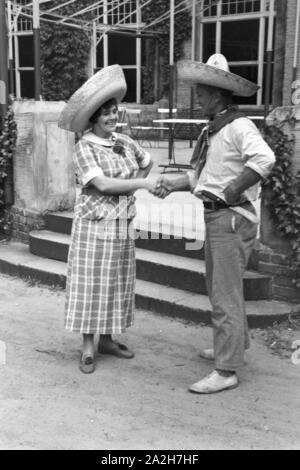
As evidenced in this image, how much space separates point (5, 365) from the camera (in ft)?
13.2

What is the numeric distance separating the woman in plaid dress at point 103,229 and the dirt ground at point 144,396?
0.99 ft

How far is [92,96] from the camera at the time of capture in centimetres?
356

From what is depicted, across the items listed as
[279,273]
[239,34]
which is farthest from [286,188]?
[239,34]

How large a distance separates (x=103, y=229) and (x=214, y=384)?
3.77 ft

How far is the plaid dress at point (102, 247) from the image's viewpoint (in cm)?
369

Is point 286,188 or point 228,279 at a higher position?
point 286,188

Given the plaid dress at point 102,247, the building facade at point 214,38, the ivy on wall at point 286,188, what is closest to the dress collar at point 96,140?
the plaid dress at point 102,247

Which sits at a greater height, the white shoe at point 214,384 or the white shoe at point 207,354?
the white shoe at point 214,384

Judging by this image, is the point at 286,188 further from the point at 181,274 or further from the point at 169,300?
the point at 169,300

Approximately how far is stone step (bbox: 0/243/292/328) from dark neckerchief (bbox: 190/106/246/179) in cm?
131

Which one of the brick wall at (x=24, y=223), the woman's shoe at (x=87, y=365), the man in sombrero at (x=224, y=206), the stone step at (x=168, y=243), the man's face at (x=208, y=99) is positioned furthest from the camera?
the brick wall at (x=24, y=223)

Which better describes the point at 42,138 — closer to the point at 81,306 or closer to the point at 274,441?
the point at 81,306

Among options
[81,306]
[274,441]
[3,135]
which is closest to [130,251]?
[81,306]

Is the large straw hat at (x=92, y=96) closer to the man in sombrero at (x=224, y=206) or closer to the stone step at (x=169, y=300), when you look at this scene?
the man in sombrero at (x=224, y=206)
